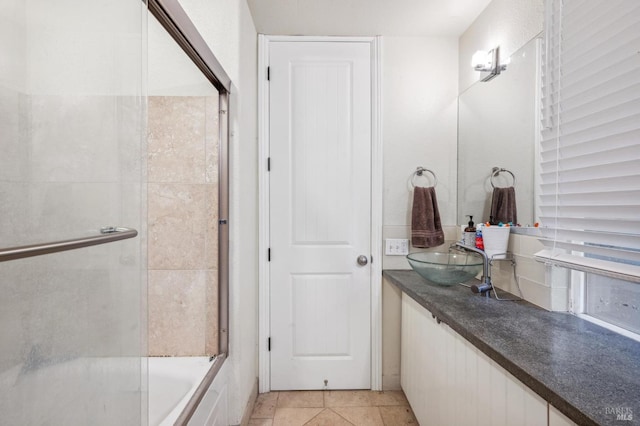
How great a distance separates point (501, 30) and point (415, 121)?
0.67 m

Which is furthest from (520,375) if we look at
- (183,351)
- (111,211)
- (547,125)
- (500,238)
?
(183,351)

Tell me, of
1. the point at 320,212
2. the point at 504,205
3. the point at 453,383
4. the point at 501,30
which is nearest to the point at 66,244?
the point at 453,383

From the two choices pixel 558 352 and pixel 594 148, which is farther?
pixel 594 148

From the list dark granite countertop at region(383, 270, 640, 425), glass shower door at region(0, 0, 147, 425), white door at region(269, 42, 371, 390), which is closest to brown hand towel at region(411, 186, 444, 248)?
white door at region(269, 42, 371, 390)

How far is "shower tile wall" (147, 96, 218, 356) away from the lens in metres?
1.54

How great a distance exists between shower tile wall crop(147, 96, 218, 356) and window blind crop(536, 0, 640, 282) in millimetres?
1489

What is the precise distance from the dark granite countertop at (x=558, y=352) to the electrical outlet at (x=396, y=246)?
26.0 inches

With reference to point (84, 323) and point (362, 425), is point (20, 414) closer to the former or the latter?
point (84, 323)

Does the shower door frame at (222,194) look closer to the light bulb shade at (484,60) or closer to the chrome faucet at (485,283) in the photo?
→ the chrome faucet at (485,283)

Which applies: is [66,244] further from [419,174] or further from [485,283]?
[419,174]

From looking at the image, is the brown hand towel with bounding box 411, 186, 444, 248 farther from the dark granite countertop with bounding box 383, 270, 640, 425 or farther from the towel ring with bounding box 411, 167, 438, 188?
the dark granite countertop with bounding box 383, 270, 640, 425

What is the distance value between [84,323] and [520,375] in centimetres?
106

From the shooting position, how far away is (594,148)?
3.56 ft

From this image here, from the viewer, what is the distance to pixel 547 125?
1.29 m
